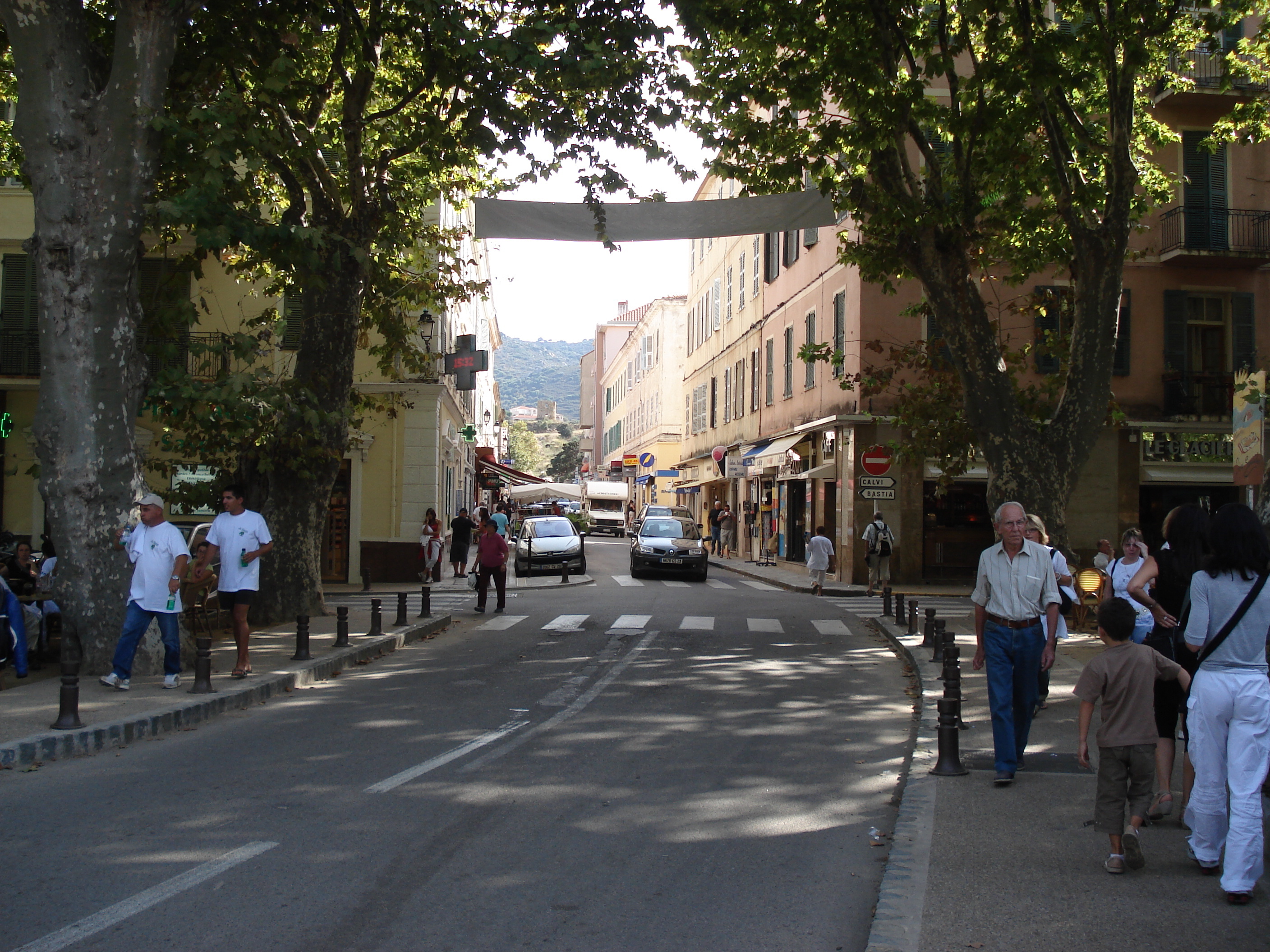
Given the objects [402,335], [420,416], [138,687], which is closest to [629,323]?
[420,416]

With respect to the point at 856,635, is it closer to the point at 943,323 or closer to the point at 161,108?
the point at 943,323

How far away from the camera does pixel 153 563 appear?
967 centimetres

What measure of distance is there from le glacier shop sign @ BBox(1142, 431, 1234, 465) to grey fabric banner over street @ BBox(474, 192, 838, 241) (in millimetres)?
16077

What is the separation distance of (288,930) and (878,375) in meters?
15.8

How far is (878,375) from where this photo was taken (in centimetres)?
1875

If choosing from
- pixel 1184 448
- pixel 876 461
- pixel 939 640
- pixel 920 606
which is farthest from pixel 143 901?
pixel 1184 448

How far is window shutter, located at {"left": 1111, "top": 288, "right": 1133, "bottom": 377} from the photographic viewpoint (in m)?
25.9

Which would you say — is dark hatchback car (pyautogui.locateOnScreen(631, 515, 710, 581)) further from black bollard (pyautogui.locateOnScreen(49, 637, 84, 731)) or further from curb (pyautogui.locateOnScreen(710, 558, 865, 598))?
black bollard (pyautogui.locateOnScreen(49, 637, 84, 731))

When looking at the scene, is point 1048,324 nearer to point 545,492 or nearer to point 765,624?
point 765,624

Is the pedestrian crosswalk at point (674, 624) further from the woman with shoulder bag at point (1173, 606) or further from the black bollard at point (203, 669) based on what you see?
the woman with shoulder bag at point (1173, 606)

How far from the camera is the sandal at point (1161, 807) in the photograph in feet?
19.5

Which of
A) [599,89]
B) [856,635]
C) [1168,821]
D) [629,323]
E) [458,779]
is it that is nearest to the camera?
[1168,821]

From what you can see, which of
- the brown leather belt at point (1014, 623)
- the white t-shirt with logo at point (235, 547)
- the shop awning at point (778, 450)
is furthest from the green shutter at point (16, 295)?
the brown leather belt at point (1014, 623)

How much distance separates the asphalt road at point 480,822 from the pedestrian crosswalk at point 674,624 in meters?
4.82
